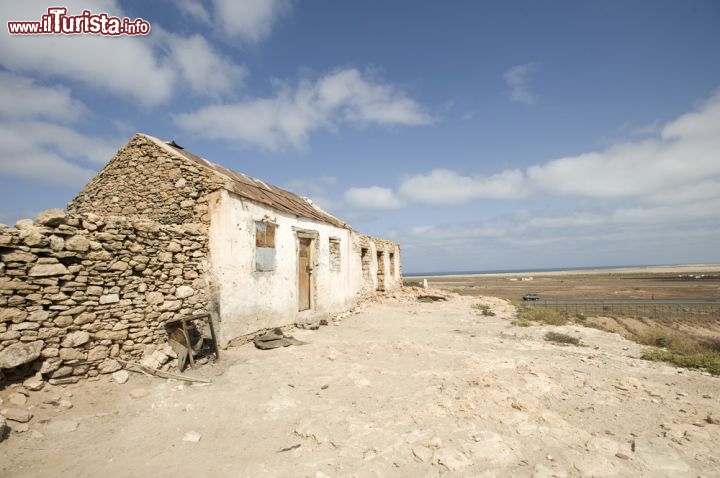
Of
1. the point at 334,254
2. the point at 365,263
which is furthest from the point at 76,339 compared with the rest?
the point at 365,263

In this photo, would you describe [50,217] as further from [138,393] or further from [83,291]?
[138,393]

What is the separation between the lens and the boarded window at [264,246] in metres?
7.97

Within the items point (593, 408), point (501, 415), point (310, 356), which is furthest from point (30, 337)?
point (593, 408)

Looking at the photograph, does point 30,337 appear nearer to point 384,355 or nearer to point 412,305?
point 384,355

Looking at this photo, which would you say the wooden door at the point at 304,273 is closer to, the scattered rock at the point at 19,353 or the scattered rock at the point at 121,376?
the scattered rock at the point at 121,376

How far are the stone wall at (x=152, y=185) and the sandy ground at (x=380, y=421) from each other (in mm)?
3330

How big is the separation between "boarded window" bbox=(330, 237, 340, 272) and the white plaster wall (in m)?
1.11

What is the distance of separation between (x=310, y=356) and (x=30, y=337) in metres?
4.06

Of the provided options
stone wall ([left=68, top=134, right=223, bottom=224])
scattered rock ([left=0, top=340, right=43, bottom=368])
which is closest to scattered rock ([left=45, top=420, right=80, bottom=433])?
scattered rock ([left=0, top=340, right=43, bottom=368])

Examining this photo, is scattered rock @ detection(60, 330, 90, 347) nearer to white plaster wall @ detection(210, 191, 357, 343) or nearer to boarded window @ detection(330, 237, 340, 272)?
white plaster wall @ detection(210, 191, 357, 343)

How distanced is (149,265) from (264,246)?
2.77 metres

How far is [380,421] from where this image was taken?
405cm

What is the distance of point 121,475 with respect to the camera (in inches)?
120

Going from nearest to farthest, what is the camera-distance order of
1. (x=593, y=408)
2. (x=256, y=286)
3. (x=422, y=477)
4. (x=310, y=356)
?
(x=422, y=477), (x=593, y=408), (x=310, y=356), (x=256, y=286)
